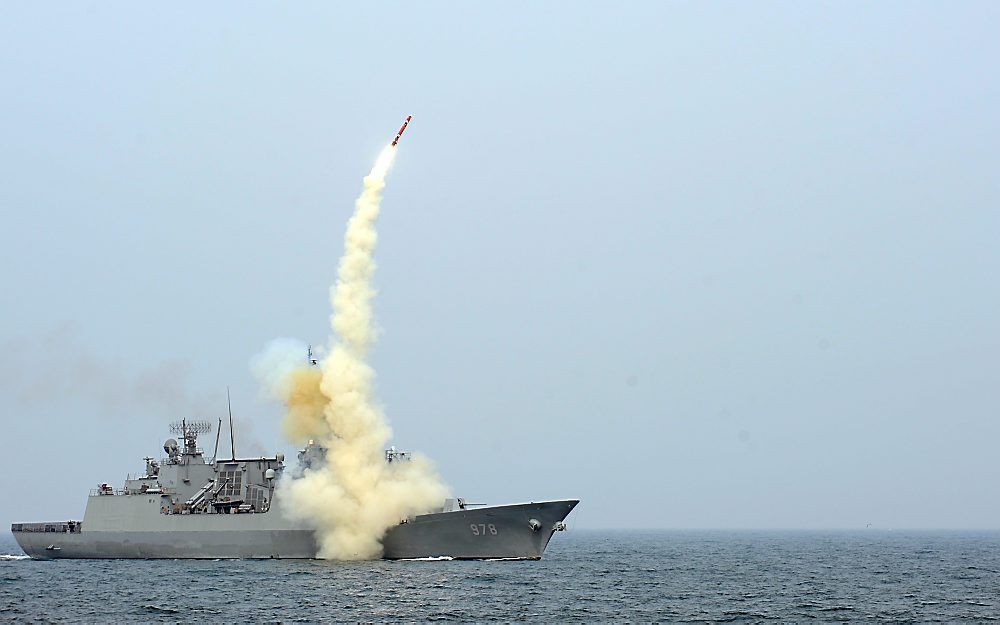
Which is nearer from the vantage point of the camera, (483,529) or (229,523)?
(483,529)

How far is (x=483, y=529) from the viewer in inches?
1767

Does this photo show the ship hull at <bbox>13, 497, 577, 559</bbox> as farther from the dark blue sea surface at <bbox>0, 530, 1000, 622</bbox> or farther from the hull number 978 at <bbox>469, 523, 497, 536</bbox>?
the dark blue sea surface at <bbox>0, 530, 1000, 622</bbox>

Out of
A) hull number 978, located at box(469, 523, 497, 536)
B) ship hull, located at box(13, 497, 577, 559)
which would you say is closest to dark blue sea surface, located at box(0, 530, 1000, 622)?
ship hull, located at box(13, 497, 577, 559)

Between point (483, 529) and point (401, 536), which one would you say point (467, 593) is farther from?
point (401, 536)

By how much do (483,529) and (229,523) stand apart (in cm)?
1153

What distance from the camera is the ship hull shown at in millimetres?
44594

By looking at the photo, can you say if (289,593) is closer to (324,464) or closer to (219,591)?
(219,591)

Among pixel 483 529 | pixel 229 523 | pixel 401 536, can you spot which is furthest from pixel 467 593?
pixel 229 523

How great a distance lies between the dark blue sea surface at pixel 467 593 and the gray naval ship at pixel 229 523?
780mm

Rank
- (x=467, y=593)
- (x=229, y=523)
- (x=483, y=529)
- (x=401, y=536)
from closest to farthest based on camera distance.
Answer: (x=467, y=593)
(x=483, y=529)
(x=401, y=536)
(x=229, y=523)

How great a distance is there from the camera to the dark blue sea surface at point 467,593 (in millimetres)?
32906

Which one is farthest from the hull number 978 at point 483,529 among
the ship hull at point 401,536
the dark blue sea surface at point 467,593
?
the dark blue sea surface at point 467,593

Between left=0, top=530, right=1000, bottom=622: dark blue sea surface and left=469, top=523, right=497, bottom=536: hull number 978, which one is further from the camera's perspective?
left=469, top=523, right=497, bottom=536: hull number 978

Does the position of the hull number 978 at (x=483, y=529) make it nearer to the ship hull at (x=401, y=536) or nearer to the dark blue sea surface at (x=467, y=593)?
the ship hull at (x=401, y=536)
